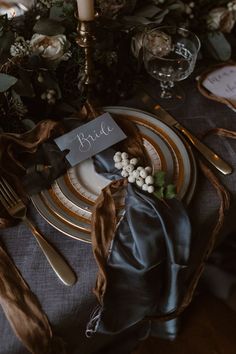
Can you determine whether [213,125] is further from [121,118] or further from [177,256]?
[177,256]

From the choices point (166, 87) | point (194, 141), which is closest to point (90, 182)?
point (194, 141)

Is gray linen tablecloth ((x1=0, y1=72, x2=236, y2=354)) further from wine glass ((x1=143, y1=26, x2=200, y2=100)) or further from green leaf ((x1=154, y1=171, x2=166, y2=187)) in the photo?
wine glass ((x1=143, y1=26, x2=200, y2=100))

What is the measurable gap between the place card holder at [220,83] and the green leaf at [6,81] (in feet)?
1.40

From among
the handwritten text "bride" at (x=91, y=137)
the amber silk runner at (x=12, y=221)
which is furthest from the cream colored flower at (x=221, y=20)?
the handwritten text "bride" at (x=91, y=137)

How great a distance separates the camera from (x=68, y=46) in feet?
2.74

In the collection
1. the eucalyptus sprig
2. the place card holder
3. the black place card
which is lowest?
the place card holder

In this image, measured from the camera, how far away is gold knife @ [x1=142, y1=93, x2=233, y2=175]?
798mm

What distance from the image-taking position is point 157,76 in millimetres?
950

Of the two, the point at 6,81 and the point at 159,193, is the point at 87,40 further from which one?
the point at 159,193

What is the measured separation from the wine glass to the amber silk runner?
19 centimetres

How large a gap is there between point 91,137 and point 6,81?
188 millimetres

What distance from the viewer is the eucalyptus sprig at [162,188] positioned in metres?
0.69

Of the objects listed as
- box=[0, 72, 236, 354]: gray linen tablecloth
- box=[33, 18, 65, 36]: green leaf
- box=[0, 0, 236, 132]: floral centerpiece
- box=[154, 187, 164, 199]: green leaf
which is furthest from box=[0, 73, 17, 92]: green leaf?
box=[154, 187, 164, 199]: green leaf

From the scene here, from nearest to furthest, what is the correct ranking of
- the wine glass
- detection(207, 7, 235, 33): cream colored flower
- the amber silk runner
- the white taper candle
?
the amber silk runner < the white taper candle < the wine glass < detection(207, 7, 235, 33): cream colored flower
